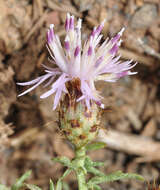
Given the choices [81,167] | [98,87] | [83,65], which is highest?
[83,65]

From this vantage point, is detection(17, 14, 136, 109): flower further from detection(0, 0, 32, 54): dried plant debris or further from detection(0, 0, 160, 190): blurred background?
detection(0, 0, 32, 54): dried plant debris

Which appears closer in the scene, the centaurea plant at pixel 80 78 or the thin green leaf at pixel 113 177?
the centaurea plant at pixel 80 78

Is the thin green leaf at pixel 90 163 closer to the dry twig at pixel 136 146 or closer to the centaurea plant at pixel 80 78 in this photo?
the centaurea plant at pixel 80 78

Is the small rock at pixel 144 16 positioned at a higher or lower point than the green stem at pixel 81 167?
higher

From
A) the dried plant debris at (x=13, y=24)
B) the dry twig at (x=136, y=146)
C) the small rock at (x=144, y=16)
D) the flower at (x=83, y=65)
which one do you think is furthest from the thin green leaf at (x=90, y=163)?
the small rock at (x=144, y=16)

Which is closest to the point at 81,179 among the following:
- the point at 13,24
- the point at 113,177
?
the point at 113,177

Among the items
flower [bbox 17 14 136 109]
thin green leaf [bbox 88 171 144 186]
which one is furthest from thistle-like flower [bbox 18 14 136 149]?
thin green leaf [bbox 88 171 144 186]

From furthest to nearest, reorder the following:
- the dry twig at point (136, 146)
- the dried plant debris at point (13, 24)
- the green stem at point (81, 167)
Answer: the dry twig at point (136, 146), the dried plant debris at point (13, 24), the green stem at point (81, 167)

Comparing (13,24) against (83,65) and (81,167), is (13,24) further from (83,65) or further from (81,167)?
(81,167)
